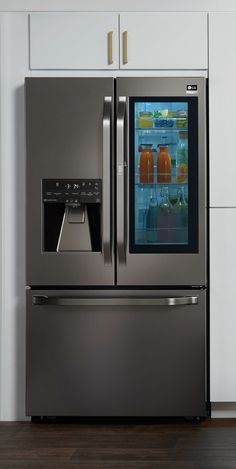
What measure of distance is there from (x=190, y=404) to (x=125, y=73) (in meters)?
1.74

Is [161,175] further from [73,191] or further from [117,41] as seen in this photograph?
[117,41]

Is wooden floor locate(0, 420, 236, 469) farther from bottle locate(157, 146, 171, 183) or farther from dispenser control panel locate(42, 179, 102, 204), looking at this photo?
bottle locate(157, 146, 171, 183)

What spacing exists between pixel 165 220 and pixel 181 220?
83 millimetres

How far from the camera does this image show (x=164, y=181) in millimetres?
4035

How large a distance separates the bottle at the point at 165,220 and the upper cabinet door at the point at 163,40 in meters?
0.67

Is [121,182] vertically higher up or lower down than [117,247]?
higher up

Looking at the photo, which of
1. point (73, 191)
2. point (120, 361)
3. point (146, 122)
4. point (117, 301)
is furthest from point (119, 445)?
point (146, 122)

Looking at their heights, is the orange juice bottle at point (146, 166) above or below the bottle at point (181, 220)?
above

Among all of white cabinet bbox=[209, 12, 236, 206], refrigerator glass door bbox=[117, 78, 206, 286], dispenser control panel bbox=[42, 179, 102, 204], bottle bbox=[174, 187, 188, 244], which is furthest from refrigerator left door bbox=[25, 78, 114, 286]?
white cabinet bbox=[209, 12, 236, 206]

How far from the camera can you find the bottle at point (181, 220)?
404cm

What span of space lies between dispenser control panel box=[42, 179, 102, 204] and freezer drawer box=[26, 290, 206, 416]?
0.48 metres

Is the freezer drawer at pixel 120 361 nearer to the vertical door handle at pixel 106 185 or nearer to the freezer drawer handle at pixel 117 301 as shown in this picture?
the freezer drawer handle at pixel 117 301

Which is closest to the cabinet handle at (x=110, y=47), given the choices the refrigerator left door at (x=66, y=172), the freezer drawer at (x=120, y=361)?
the refrigerator left door at (x=66, y=172)

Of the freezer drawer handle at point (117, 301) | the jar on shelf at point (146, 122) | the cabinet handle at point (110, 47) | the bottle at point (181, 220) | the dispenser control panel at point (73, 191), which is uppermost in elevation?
the cabinet handle at point (110, 47)
